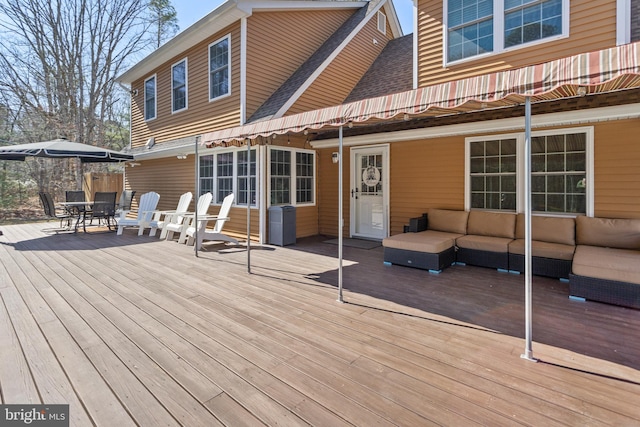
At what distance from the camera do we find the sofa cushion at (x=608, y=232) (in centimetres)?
436

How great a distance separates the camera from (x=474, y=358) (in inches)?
97.8

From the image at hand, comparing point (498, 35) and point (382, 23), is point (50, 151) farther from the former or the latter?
point (498, 35)

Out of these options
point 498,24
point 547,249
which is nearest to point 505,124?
point 498,24

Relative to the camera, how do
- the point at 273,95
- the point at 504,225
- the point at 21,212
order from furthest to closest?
the point at 21,212 → the point at 273,95 → the point at 504,225

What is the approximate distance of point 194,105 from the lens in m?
9.27

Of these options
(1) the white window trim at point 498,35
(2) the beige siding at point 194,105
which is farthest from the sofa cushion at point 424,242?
(2) the beige siding at point 194,105

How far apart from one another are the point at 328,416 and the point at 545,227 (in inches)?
180

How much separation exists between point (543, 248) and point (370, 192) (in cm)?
373

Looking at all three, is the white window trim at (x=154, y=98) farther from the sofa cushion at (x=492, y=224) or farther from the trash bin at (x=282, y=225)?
the sofa cushion at (x=492, y=224)

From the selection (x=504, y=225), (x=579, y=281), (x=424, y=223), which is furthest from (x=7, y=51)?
(x=579, y=281)

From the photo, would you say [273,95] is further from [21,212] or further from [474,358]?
[21,212]

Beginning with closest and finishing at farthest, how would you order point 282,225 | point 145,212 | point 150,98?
point 282,225 → point 145,212 → point 150,98

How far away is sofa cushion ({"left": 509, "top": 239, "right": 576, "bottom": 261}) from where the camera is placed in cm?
443

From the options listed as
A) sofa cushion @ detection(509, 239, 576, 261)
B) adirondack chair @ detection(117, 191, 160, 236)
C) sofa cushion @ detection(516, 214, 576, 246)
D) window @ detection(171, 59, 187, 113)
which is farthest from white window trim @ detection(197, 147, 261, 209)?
sofa cushion @ detection(516, 214, 576, 246)
